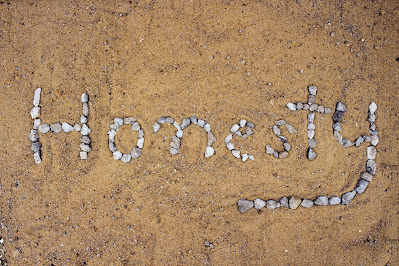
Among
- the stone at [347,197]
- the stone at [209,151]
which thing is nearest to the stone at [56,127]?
the stone at [209,151]

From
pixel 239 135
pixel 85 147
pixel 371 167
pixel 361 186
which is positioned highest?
pixel 239 135

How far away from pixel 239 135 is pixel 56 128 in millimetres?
2241

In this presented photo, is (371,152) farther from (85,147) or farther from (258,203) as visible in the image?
(85,147)

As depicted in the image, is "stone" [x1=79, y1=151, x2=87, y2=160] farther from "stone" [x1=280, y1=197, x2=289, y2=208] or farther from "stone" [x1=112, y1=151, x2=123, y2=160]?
"stone" [x1=280, y1=197, x2=289, y2=208]

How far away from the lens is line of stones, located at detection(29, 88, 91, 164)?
3.15 meters

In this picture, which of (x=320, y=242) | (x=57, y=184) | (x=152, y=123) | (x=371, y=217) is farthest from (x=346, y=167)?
(x=57, y=184)

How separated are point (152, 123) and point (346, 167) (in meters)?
2.45

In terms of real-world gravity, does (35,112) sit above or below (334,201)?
above

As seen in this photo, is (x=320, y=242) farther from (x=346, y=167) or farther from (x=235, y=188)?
(x=235, y=188)

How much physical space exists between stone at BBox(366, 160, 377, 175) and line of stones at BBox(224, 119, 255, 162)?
1427 millimetres

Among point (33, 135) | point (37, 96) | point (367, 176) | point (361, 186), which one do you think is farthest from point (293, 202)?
point (37, 96)

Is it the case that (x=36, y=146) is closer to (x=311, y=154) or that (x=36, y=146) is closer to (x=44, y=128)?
(x=44, y=128)

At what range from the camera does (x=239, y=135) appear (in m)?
3.16

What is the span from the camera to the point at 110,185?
3145mm
